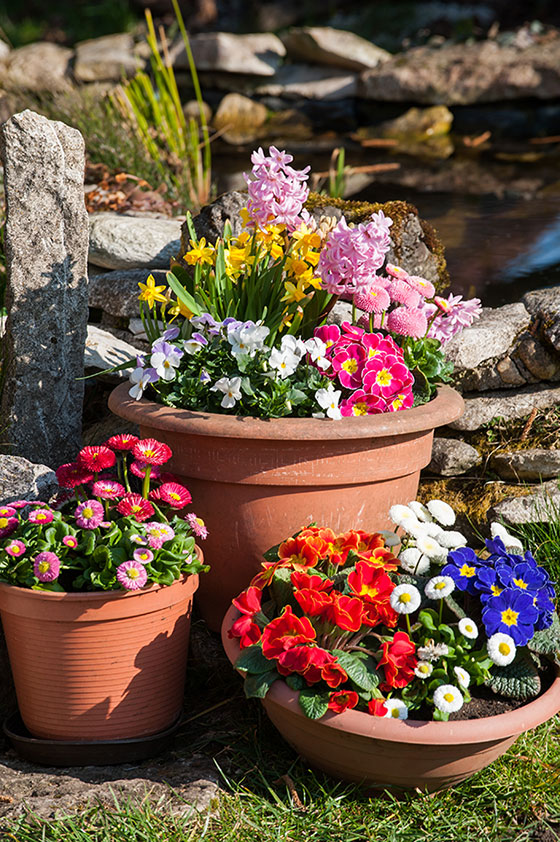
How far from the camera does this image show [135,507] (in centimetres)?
207

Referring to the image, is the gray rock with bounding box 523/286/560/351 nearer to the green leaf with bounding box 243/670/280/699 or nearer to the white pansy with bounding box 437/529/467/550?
the white pansy with bounding box 437/529/467/550

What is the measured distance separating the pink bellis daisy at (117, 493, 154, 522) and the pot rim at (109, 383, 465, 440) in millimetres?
213

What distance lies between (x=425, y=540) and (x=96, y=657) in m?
0.87

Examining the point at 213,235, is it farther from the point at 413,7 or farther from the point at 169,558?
the point at 413,7

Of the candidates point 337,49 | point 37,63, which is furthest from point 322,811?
point 37,63

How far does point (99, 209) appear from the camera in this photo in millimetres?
4418

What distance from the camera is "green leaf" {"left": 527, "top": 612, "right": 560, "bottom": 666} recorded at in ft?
6.20

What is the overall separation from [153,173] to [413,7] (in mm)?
9986

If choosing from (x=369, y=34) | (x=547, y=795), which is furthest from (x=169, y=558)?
(x=369, y=34)

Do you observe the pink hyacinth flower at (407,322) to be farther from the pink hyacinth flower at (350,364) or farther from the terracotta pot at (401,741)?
the terracotta pot at (401,741)

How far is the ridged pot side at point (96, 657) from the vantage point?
2006 millimetres

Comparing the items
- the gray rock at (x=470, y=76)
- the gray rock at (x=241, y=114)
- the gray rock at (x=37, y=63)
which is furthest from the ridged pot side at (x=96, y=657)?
the gray rock at (x=37, y=63)

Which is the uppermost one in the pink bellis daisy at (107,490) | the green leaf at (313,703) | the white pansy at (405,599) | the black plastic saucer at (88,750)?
the pink bellis daisy at (107,490)

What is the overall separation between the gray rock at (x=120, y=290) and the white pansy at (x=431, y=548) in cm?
175
